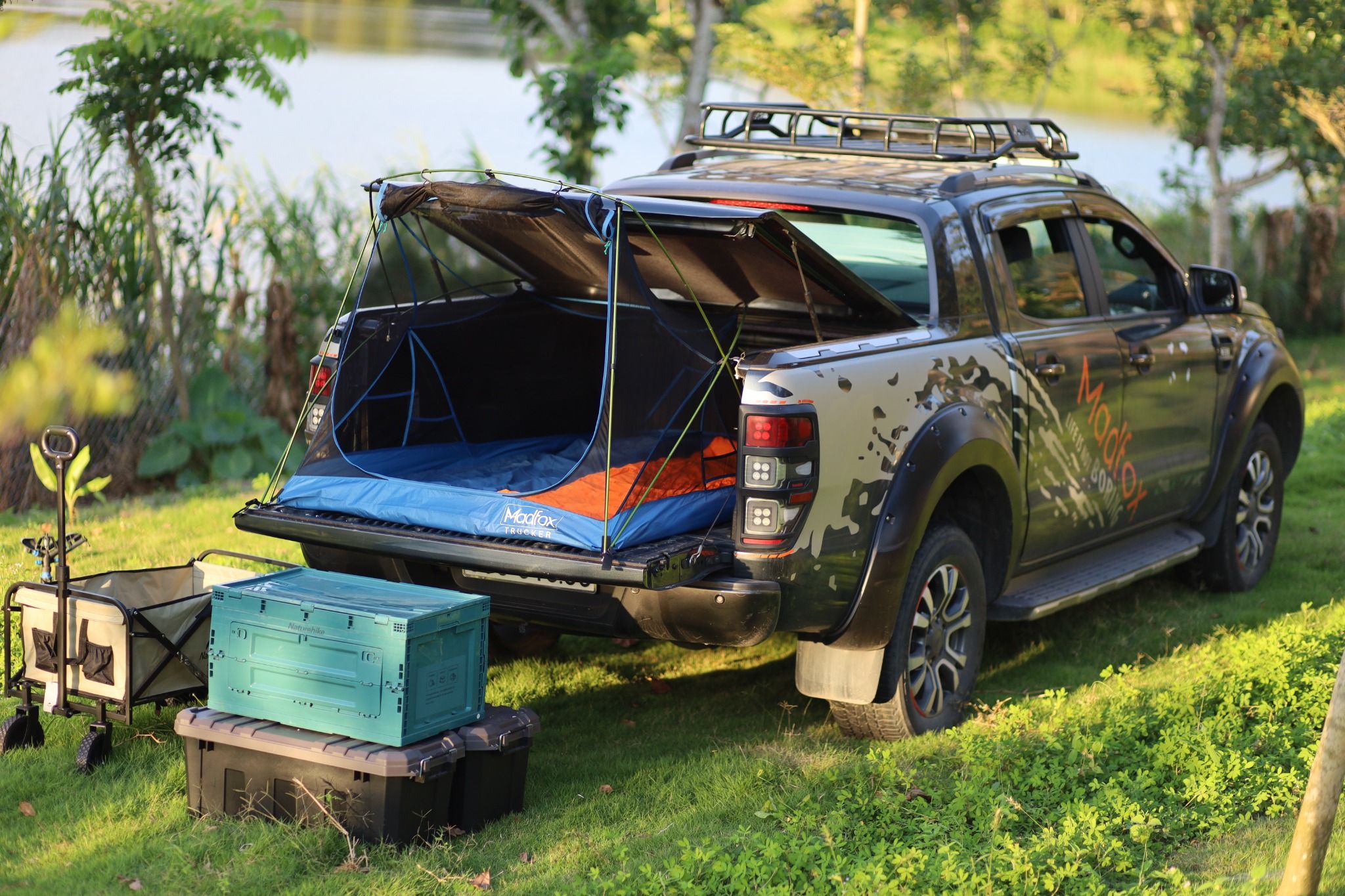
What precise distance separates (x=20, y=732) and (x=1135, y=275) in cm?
502

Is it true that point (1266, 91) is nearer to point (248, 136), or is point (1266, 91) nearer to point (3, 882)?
point (248, 136)

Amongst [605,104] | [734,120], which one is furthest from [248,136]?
[605,104]

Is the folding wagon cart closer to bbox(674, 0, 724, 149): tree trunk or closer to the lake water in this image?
the lake water

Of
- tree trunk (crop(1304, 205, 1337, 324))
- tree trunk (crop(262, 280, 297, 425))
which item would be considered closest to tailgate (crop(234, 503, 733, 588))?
tree trunk (crop(262, 280, 297, 425))

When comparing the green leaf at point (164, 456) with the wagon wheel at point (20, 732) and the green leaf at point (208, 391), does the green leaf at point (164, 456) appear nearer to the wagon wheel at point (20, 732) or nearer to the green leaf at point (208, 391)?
the green leaf at point (208, 391)

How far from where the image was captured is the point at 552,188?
4.60 metres

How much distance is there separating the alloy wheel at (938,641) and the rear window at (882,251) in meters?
1.02

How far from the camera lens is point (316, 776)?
4129mm

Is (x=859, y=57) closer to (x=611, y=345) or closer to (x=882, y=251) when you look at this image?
(x=882, y=251)

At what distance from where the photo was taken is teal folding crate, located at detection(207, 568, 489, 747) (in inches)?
158

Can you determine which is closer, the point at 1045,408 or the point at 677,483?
the point at 677,483

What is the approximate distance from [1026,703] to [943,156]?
225cm

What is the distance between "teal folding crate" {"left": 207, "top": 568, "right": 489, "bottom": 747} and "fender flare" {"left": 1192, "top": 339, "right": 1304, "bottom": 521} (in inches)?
155

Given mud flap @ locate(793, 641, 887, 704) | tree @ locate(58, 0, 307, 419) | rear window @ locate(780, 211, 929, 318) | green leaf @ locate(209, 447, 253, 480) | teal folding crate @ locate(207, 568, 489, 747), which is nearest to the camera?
teal folding crate @ locate(207, 568, 489, 747)
